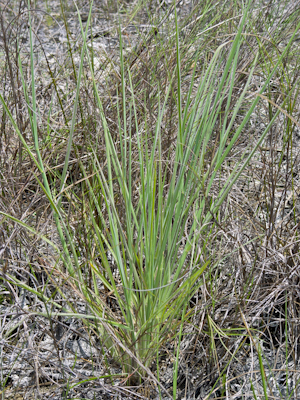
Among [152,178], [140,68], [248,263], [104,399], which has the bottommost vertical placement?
[104,399]

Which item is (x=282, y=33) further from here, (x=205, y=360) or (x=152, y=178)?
(x=205, y=360)

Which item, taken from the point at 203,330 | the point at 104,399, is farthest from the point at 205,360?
the point at 104,399

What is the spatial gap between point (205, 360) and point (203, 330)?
8cm

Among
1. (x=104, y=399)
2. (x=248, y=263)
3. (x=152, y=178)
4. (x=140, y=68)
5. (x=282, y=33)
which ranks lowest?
(x=104, y=399)

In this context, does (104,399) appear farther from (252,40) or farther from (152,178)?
(252,40)

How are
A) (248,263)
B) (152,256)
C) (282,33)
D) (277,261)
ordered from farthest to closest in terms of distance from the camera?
(282,33)
(248,263)
(277,261)
(152,256)

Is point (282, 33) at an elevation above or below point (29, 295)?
above

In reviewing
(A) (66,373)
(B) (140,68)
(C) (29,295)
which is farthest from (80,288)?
(B) (140,68)

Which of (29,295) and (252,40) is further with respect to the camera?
(252,40)

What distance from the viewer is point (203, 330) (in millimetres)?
985

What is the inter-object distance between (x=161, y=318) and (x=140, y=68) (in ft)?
3.32

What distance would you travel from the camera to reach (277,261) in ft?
3.09

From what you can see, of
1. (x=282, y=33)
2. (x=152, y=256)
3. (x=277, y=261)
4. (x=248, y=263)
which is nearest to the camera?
(x=152, y=256)

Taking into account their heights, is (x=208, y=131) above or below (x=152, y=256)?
above
